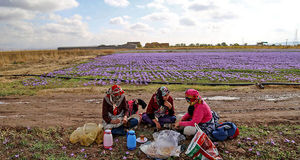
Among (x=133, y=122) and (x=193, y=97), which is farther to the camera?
(x=133, y=122)

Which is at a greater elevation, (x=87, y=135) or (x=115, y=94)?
(x=115, y=94)

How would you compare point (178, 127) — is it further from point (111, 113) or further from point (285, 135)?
point (285, 135)

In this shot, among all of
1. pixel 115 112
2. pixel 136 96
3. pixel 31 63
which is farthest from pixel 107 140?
pixel 31 63

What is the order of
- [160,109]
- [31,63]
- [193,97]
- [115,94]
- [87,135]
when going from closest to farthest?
[193,97], [87,135], [115,94], [160,109], [31,63]

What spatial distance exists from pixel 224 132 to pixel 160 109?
162 centimetres

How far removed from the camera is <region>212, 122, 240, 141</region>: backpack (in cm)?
451

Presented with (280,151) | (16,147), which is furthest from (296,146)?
(16,147)

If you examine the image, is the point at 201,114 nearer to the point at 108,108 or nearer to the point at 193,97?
the point at 193,97

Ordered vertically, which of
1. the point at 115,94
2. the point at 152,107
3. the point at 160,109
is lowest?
the point at 160,109

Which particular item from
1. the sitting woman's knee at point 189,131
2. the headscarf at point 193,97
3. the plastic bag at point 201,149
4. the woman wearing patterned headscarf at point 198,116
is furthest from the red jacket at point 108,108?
the plastic bag at point 201,149

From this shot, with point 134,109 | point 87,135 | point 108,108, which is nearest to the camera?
point 87,135

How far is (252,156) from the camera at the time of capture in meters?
4.04

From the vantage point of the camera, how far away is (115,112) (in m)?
5.00

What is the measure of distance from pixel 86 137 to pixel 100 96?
443 centimetres
